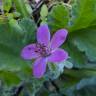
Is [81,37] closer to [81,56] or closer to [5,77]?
[81,56]

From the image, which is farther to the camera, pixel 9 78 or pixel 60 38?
pixel 9 78

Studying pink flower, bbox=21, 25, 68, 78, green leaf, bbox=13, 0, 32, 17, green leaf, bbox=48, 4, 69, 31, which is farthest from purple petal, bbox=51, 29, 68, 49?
green leaf, bbox=13, 0, 32, 17

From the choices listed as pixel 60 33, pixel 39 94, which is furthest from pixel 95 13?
pixel 39 94

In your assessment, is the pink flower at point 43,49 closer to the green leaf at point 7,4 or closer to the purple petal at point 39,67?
the purple petal at point 39,67

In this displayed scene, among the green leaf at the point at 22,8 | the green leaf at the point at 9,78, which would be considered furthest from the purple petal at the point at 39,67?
the green leaf at the point at 22,8

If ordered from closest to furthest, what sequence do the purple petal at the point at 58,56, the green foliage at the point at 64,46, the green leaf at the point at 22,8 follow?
the purple petal at the point at 58,56 < the green foliage at the point at 64,46 < the green leaf at the point at 22,8

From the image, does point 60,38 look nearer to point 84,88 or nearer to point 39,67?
point 39,67

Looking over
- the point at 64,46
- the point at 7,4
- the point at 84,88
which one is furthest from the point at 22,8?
the point at 84,88
